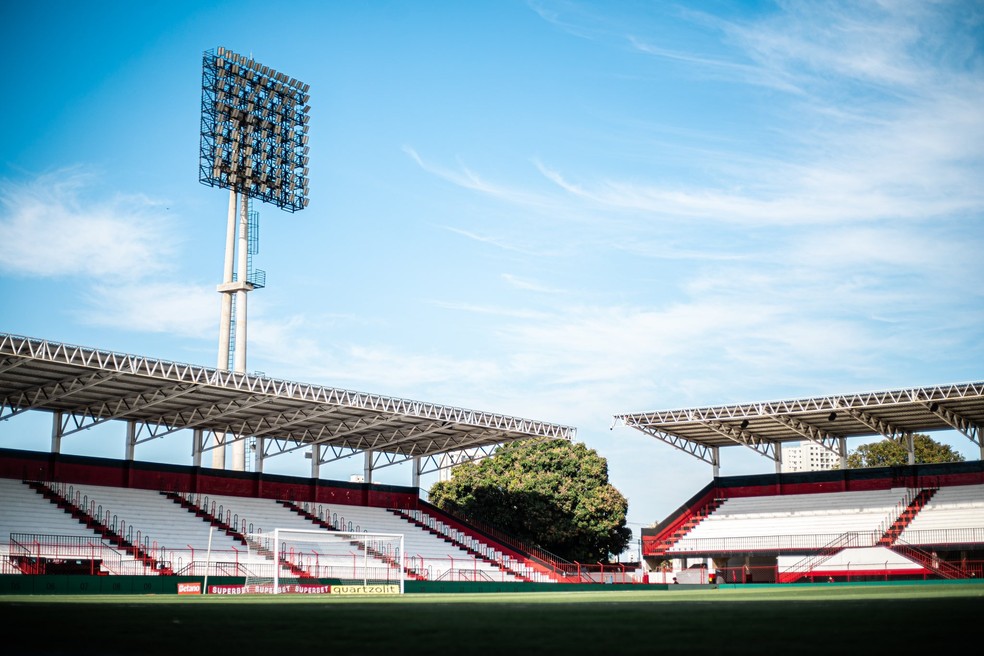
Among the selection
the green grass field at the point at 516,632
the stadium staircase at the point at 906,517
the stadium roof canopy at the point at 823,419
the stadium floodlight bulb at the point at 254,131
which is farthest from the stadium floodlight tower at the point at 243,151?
the green grass field at the point at 516,632

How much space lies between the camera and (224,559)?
1608 inches

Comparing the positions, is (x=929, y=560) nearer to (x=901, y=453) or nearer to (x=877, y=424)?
(x=877, y=424)

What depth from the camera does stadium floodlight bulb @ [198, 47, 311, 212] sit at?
178ft

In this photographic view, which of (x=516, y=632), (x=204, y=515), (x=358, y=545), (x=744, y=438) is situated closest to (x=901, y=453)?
(x=744, y=438)

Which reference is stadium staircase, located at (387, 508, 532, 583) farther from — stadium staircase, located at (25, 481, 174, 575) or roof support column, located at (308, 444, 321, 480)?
stadium staircase, located at (25, 481, 174, 575)

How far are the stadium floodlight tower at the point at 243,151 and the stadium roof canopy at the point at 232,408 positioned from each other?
20.8 ft

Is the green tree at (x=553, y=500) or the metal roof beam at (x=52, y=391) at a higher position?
the metal roof beam at (x=52, y=391)

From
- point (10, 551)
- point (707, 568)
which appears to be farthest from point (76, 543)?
point (707, 568)

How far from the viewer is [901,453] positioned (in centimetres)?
8706

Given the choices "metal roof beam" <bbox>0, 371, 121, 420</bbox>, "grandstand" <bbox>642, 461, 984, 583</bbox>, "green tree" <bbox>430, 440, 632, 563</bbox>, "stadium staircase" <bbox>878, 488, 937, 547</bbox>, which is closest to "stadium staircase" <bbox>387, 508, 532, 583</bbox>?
"green tree" <bbox>430, 440, 632, 563</bbox>

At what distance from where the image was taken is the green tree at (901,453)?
84188mm

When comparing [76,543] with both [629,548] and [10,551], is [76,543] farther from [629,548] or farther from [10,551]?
[629,548]

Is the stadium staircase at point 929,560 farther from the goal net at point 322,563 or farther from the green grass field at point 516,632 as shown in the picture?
the green grass field at point 516,632

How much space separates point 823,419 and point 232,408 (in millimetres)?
28645
